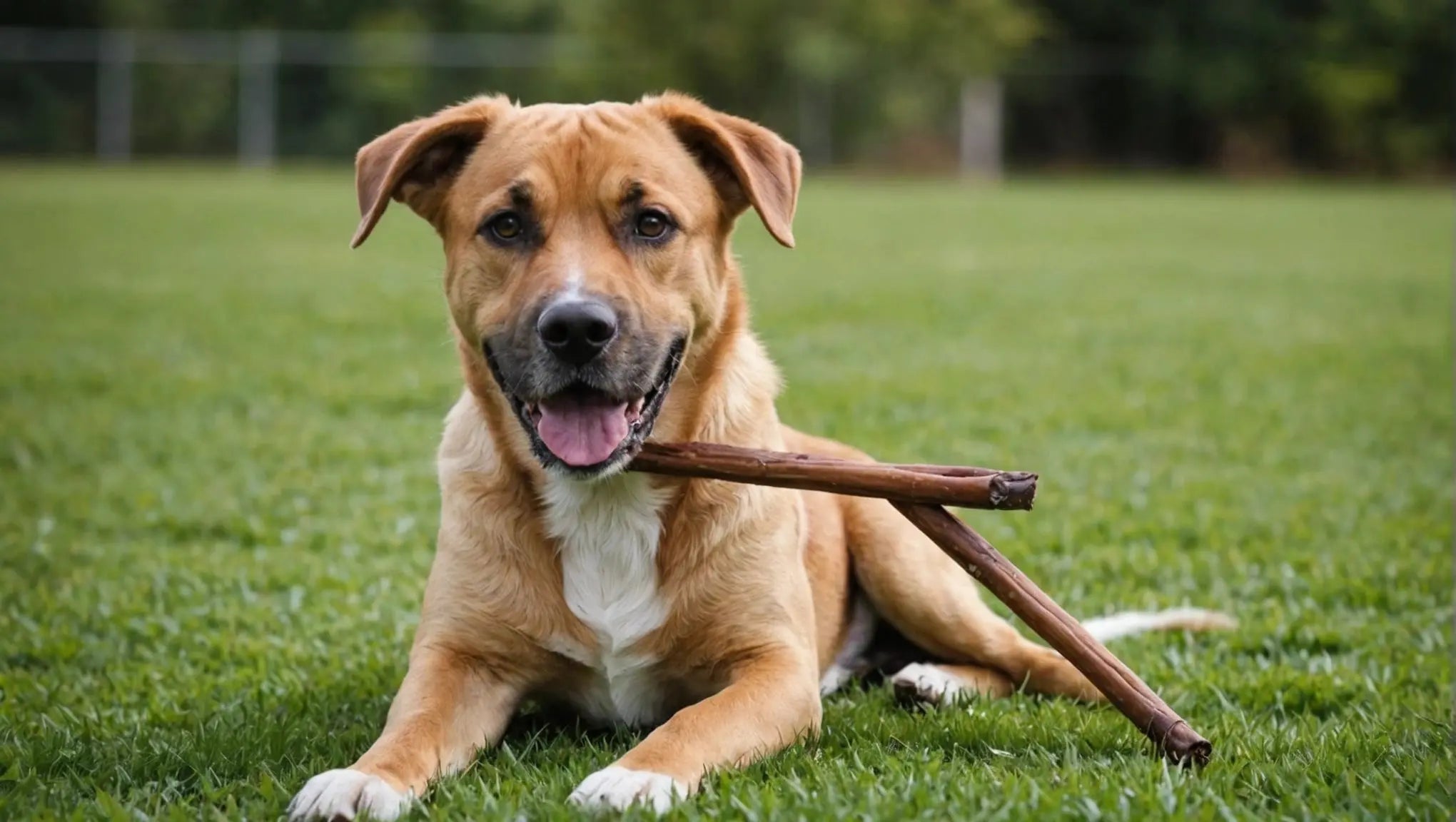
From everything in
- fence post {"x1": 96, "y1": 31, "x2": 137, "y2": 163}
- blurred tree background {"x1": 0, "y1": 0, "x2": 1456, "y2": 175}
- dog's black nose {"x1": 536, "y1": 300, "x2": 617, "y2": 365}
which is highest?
dog's black nose {"x1": 536, "y1": 300, "x2": 617, "y2": 365}

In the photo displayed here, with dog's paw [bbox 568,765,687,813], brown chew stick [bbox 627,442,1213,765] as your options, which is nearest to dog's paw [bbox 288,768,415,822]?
dog's paw [bbox 568,765,687,813]

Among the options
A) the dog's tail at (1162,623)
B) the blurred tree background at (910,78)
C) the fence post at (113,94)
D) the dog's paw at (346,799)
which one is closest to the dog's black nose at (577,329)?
the dog's paw at (346,799)

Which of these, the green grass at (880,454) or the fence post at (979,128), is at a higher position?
the green grass at (880,454)

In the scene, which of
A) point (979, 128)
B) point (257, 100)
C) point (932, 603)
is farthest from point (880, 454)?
point (979, 128)

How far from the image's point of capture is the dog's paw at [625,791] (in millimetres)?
3635

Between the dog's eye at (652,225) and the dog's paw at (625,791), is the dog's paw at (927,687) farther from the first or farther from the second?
the dog's eye at (652,225)

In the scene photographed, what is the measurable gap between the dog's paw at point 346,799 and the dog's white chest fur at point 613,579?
0.86m

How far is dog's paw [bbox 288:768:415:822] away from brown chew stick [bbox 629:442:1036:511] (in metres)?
1.26

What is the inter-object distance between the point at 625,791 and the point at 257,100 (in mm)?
41252

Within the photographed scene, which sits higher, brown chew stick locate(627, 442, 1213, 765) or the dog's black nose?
the dog's black nose

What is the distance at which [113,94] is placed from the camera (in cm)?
Answer: 4122

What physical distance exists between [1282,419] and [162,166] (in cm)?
3607

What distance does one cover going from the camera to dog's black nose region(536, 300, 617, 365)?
13.6ft

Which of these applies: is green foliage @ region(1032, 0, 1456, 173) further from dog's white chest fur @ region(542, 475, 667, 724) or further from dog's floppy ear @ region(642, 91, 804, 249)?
dog's white chest fur @ region(542, 475, 667, 724)
